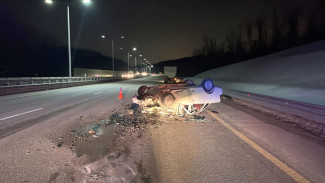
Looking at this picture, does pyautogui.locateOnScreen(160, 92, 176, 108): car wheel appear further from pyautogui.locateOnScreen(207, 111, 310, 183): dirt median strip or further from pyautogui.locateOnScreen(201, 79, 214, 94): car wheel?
pyautogui.locateOnScreen(207, 111, 310, 183): dirt median strip

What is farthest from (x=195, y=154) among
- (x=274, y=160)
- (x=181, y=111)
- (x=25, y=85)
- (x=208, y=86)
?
(x=25, y=85)

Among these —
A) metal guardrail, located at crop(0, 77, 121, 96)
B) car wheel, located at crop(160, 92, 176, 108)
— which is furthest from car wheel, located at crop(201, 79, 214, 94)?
metal guardrail, located at crop(0, 77, 121, 96)

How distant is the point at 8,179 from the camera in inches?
141

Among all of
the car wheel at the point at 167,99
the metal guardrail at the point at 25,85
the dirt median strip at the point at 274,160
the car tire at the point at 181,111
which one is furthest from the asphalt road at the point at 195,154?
the metal guardrail at the point at 25,85

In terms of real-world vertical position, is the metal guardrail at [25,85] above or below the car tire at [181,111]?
above

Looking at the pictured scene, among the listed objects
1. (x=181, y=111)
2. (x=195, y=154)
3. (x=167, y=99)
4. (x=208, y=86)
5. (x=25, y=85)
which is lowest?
(x=195, y=154)

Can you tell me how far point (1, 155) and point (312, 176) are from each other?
5.76 metres

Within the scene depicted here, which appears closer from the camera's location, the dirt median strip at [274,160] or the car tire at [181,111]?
the dirt median strip at [274,160]

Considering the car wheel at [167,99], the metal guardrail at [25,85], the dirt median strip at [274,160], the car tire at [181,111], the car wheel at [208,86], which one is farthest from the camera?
the metal guardrail at [25,85]

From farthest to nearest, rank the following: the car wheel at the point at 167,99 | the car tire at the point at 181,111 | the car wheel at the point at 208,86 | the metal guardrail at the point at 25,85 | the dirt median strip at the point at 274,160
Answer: the metal guardrail at the point at 25,85
the car tire at the point at 181,111
the car wheel at the point at 208,86
the car wheel at the point at 167,99
the dirt median strip at the point at 274,160

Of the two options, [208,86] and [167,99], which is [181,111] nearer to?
[167,99]

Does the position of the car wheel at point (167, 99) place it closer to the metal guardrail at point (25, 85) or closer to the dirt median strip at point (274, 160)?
the dirt median strip at point (274, 160)

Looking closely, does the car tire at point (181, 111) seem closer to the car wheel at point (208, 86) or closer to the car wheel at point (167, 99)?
the car wheel at point (167, 99)

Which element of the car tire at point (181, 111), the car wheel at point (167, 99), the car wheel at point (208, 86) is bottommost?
the car tire at point (181, 111)
